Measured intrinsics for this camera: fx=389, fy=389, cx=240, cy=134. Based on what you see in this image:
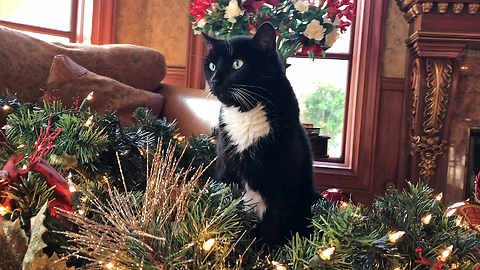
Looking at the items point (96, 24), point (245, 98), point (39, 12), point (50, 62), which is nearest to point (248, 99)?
point (245, 98)

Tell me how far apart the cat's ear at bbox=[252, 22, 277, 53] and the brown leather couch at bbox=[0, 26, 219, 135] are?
0.52 m

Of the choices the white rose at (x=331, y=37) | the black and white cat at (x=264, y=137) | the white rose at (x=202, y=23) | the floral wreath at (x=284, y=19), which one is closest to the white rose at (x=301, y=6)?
the floral wreath at (x=284, y=19)

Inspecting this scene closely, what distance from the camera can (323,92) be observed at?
2338 millimetres

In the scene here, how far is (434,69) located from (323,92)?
0.66 meters

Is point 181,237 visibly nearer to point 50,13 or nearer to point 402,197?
point 402,197

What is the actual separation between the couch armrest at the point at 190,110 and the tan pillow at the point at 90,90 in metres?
0.12

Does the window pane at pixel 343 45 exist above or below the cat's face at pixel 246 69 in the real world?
above

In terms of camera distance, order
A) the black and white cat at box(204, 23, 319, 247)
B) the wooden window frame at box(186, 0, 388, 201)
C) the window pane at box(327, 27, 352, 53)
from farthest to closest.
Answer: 1. the window pane at box(327, 27, 352, 53)
2. the wooden window frame at box(186, 0, 388, 201)
3. the black and white cat at box(204, 23, 319, 247)

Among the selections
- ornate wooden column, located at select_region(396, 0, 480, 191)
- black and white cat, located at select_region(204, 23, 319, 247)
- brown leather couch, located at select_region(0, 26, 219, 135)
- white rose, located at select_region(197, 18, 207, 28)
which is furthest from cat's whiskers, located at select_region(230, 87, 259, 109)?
ornate wooden column, located at select_region(396, 0, 480, 191)

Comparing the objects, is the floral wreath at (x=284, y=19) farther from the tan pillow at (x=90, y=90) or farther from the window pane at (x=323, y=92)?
the window pane at (x=323, y=92)

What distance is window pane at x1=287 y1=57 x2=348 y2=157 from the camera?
2.31 m

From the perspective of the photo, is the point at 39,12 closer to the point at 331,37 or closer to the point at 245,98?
the point at 331,37

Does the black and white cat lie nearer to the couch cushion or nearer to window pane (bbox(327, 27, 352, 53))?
the couch cushion

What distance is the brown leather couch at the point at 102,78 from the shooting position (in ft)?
4.09
